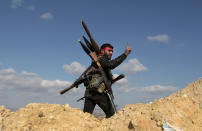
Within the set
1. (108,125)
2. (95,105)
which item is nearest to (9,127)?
(108,125)

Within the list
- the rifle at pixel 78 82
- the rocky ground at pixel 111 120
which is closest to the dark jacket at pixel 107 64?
the rifle at pixel 78 82

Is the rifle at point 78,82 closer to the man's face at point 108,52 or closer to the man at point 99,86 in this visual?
the man at point 99,86

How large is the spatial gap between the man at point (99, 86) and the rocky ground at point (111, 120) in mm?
894

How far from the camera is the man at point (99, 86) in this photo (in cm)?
570

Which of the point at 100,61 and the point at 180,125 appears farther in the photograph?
the point at 100,61

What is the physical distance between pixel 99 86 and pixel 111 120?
4.19 ft

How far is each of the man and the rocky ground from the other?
0.89 m

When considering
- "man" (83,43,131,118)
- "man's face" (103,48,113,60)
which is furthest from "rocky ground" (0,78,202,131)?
"man's face" (103,48,113,60)

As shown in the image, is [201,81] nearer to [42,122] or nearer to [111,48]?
[111,48]

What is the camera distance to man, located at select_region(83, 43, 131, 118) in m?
5.70

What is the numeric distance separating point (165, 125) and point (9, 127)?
305cm

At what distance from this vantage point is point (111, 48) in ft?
20.3

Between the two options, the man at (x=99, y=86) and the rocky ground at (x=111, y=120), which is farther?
the man at (x=99, y=86)

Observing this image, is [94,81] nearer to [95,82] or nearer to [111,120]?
[95,82]
